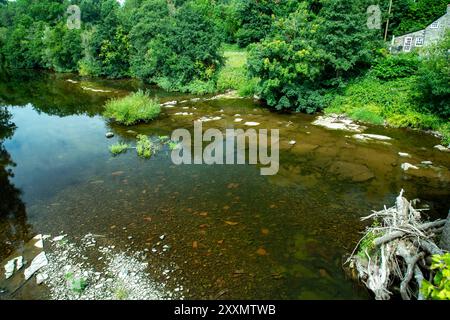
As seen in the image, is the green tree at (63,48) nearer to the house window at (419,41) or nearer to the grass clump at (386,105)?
the grass clump at (386,105)

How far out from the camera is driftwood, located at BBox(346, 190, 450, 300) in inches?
262

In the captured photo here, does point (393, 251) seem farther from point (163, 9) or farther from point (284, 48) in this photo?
point (163, 9)

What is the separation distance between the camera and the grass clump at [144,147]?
1566 centimetres

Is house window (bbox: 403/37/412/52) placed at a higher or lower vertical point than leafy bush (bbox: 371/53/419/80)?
higher

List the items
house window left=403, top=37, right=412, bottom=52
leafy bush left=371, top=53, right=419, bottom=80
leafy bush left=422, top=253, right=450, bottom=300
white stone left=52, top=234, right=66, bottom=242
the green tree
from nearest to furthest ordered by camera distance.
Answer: leafy bush left=422, top=253, right=450, bottom=300 < white stone left=52, top=234, right=66, bottom=242 < leafy bush left=371, top=53, right=419, bottom=80 < house window left=403, top=37, right=412, bottom=52 < the green tree

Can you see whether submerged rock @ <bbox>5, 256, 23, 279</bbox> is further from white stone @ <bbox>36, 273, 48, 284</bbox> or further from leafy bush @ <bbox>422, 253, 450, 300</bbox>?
leafy bush @ <bbox>422, 253, 450, 300</bbox>

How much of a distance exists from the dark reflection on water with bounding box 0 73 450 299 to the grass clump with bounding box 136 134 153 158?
0.40 meters

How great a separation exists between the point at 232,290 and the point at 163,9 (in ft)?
144

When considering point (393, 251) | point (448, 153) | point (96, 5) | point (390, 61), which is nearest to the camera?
point (393, 251)

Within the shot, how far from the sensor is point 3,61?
62062 mm

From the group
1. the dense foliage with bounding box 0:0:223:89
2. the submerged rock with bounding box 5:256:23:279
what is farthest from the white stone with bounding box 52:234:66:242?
the dense foliage with bounding box 0:0:223:89

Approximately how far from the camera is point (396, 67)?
22.5 meters

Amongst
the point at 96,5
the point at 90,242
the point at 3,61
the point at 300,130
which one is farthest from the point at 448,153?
the point at 96,5

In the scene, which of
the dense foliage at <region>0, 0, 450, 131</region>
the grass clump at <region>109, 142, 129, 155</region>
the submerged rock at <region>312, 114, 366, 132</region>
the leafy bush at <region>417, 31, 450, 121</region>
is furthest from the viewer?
the dense foliage at <region>0, 0, 450, 131</region>
